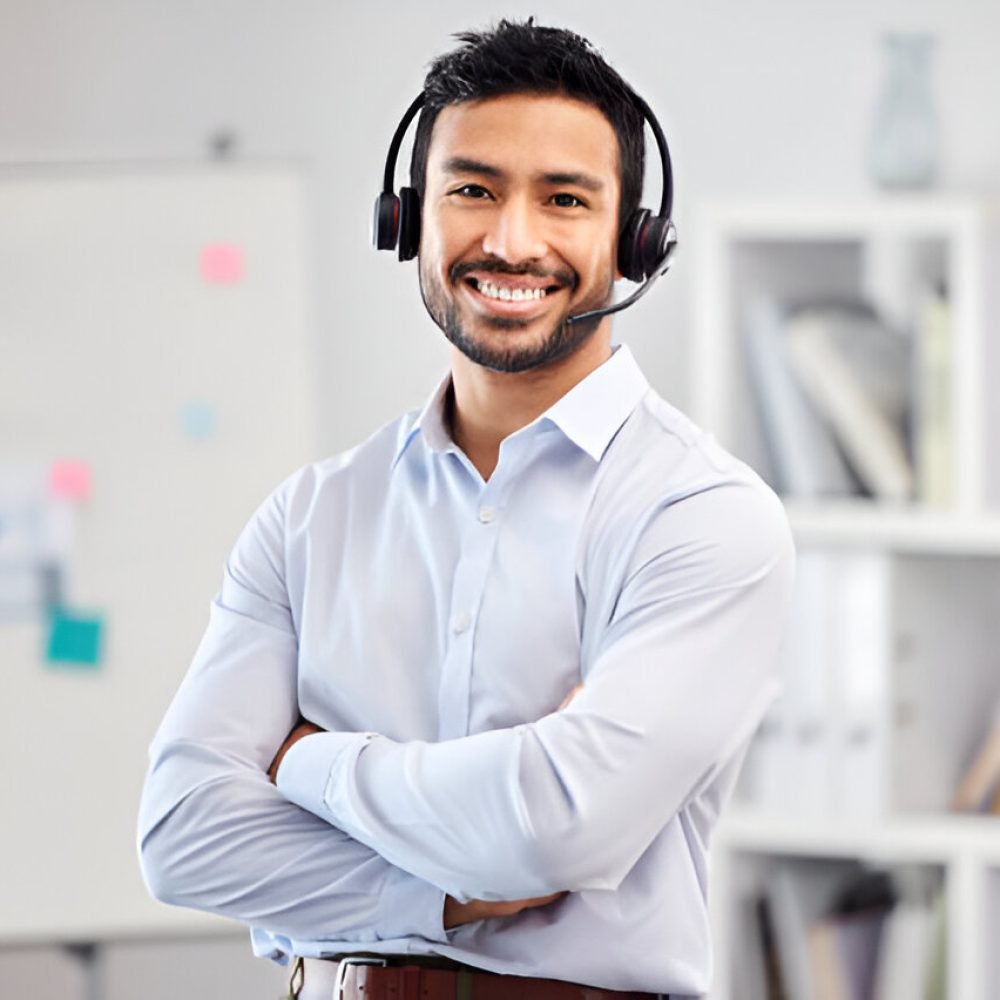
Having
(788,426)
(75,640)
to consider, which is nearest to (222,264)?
(75,640)

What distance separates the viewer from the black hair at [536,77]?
1429 mm

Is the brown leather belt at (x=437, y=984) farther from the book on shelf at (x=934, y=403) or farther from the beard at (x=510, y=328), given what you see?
the book on shelf at (x=934, y=403)

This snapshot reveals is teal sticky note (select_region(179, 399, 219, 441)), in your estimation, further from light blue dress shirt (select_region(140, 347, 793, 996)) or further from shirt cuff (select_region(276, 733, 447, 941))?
shirt cuff (select_region(276, 733, 447, 941))

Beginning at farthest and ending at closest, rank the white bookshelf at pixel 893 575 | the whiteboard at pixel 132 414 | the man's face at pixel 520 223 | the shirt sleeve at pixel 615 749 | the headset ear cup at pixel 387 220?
the whiteboard at pixel 132 414
the white bookshelf at pixel 893 575
the headset ear cup at pixel 387 220
the man's face at pixel 520 223
the shirt sleeve at pixel 615 749

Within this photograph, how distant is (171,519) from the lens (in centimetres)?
305


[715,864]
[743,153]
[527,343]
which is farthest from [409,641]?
[743,153]

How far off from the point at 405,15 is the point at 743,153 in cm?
70

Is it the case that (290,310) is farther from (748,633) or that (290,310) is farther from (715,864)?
(748,633)

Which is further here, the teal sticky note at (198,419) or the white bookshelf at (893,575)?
the teal sticky note at (198,419)

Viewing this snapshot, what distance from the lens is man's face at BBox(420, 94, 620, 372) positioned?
1.42 meters

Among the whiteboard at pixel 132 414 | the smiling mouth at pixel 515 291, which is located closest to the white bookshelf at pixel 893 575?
the whiteboard at pixel 132 414

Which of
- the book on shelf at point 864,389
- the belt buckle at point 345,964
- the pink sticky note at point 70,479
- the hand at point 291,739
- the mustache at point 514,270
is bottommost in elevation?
the belt buckle at point 345,964

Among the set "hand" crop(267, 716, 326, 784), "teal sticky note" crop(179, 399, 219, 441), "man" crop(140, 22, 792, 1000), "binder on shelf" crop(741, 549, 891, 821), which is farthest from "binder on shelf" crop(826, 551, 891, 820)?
"hand" crop(267, 716, 326, 784)

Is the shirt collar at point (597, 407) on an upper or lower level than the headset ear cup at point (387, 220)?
lower
